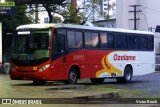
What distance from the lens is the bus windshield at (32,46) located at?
848 inches

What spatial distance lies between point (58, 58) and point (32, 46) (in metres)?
1.43

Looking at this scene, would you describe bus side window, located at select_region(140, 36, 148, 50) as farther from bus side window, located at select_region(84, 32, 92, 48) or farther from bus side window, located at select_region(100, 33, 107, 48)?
bus side window, located at select_region(84, 32, 92, 48)

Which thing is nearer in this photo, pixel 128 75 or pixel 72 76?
pixel 72 76

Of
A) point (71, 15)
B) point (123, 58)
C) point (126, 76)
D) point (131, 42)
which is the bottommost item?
point (126, 76)

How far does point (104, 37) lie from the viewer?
84.2 feet

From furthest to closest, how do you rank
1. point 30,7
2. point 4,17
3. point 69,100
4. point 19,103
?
point 4,17
point 30,7
point 69,100
point 19,103

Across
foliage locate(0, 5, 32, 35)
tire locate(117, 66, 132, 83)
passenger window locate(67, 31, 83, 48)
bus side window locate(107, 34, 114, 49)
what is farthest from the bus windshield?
foliage locate(0, 5, 32, 35)

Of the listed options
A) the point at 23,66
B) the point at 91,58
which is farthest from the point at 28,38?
the point at 91,58

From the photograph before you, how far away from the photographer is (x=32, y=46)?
21781 mm

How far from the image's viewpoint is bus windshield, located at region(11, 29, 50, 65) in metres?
21.5

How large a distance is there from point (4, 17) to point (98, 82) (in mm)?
21795

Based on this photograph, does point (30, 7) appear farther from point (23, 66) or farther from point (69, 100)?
point (69, 100)

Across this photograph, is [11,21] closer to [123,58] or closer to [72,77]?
[123,58]

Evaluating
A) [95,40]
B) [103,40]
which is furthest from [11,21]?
[95,40]
